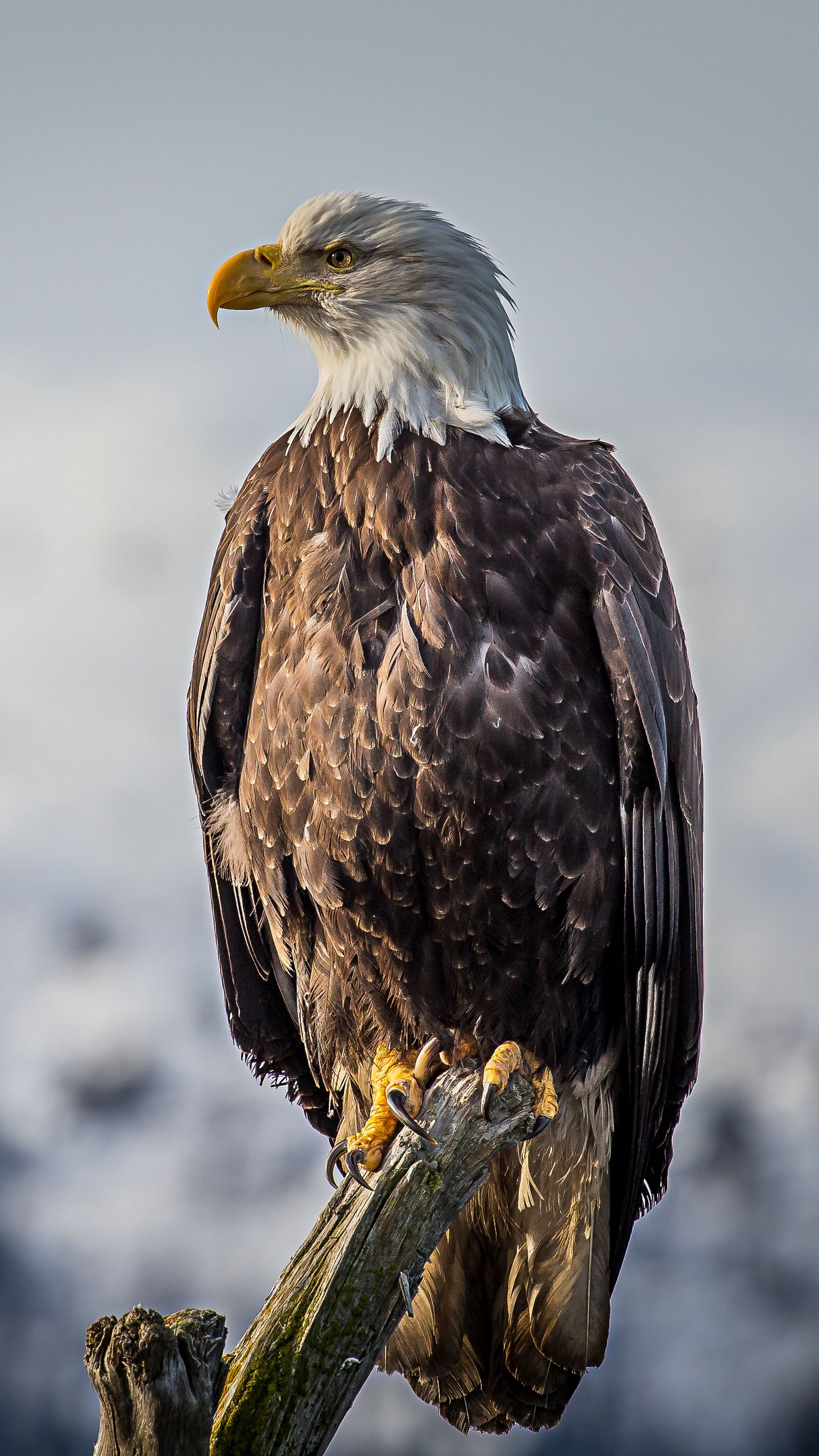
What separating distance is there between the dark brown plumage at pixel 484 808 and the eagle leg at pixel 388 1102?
2.9 inches

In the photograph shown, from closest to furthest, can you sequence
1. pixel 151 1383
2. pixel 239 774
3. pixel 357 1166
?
1. pixel 151 1383
2. pixel 357 1166
3. pixel 239 774

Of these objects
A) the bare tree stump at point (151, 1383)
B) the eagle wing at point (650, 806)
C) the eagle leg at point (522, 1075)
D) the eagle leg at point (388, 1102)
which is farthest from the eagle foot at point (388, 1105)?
the bare tree stump at point (151, 1383)

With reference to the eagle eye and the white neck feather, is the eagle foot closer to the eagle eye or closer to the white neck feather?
the white neck feather

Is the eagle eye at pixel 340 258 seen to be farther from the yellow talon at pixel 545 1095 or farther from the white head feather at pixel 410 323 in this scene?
the yellow talon at pixel 545 1095

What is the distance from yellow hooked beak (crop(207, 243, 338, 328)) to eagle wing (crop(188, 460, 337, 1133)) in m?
0.48

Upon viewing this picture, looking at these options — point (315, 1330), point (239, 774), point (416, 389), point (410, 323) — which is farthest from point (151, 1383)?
point (410, 323)

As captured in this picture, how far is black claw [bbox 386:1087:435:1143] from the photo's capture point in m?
3.31

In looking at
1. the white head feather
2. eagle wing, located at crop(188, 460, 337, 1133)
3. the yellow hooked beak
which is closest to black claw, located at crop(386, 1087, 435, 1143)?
eagle wing, located at crop(188, 460, 337, 1133)

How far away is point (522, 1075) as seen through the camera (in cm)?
356

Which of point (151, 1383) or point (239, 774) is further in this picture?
point (239, 774)

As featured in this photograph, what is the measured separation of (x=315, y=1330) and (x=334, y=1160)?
564 mm

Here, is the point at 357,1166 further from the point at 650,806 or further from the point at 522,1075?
the point at 650,806

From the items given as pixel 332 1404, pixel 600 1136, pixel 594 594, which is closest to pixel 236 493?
pixel 594 594

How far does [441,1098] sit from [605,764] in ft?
3.31
